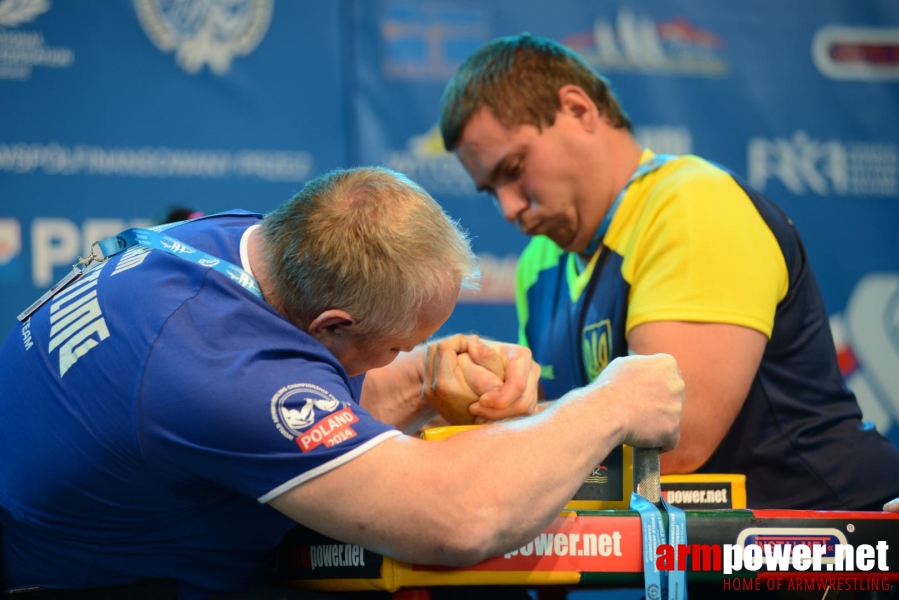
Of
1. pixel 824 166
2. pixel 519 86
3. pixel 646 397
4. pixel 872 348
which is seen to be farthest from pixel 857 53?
pixel 646 397

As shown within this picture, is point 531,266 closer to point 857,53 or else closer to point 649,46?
point 649,46

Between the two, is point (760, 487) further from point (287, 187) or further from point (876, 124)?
point (876, 124)

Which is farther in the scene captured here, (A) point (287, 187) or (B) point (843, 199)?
(B) point (843, 199)

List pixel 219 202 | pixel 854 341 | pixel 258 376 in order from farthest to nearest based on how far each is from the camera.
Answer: pixel 854 341 → pixel 219 202 → pixel 258 376

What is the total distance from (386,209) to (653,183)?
2.84 feet

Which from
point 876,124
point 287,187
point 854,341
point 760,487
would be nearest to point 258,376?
point 760,487

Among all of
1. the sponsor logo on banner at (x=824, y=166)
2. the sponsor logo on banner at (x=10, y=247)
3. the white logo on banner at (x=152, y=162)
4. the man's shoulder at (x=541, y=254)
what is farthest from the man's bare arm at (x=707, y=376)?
the sponsor logo on banner at (x=10, y=247)

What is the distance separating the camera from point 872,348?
10.2 feet

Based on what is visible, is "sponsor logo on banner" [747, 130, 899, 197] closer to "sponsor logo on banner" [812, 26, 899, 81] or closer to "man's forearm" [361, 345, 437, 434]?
"sponsor logo on banner" [812, 26, 899, 81]

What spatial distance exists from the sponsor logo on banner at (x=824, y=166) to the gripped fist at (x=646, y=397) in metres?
2.04

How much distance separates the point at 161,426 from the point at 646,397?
61 cm

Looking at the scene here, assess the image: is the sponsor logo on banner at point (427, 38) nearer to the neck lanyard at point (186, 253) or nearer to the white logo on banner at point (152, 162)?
the white logo on banner at point (152, 162)

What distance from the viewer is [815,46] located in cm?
319

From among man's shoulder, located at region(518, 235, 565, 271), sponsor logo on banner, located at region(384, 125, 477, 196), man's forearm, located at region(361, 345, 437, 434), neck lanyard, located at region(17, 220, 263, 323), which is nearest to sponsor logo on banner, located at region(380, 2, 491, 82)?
sponsor logo on banner, located at region(384, 125, 477, 196)
